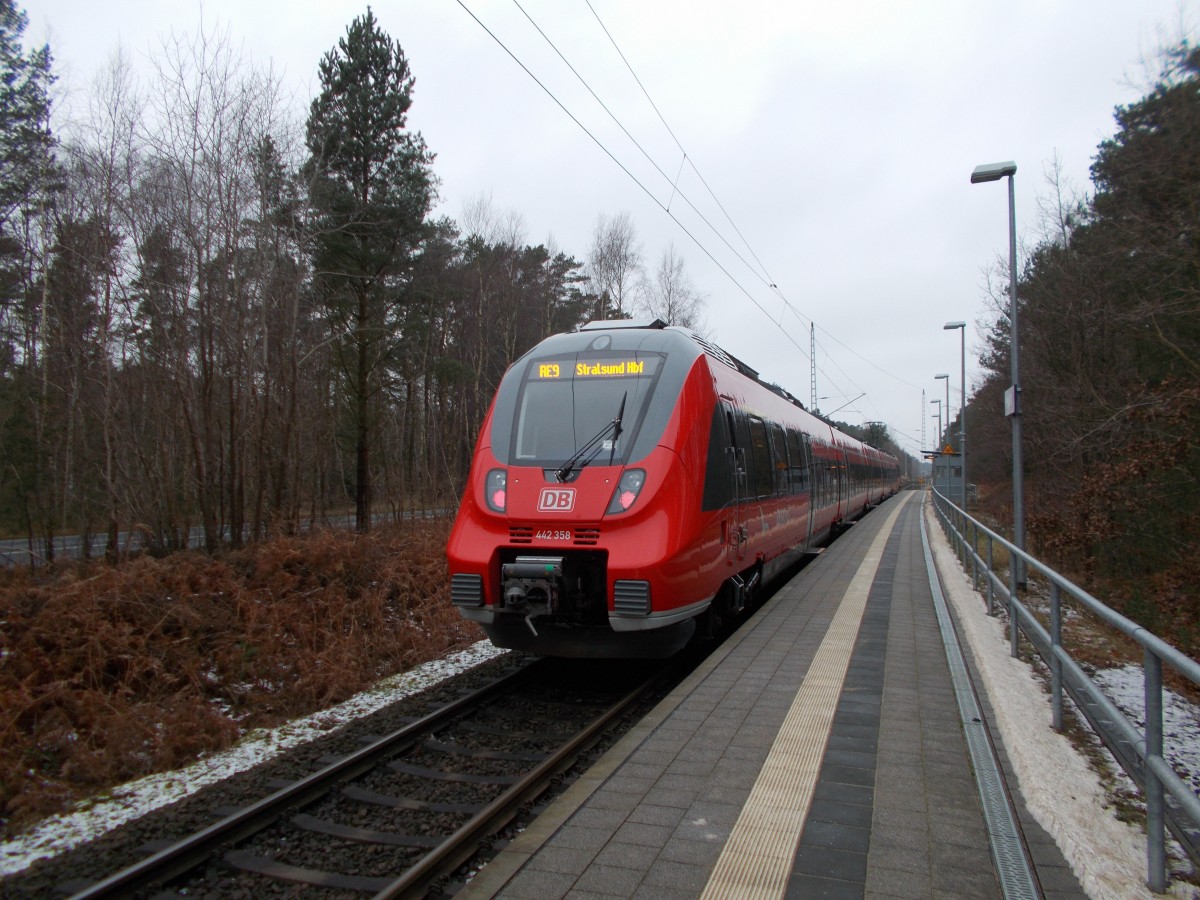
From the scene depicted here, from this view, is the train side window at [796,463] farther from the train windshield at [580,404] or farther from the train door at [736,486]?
the train windshield at [580,404]

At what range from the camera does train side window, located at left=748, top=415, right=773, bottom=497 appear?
879 centimetres

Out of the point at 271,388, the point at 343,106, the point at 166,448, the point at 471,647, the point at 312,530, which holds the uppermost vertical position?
the point at 343,106

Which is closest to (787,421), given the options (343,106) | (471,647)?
(471,647)

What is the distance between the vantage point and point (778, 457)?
10617 mm

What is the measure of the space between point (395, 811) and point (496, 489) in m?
2.78

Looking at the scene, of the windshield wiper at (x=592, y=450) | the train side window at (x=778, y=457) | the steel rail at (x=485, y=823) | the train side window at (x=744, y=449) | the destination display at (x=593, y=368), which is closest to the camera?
the steel rail at (x=485, y=823)

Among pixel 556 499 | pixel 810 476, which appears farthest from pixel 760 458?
pixel 810 476

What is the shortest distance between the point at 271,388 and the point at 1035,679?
13.6 m

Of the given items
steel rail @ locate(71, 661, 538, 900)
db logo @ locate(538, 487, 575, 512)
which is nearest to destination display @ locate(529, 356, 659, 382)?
db logo @ locate(538, 487, 575, 512)

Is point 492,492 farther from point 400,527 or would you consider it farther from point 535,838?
point 400,527

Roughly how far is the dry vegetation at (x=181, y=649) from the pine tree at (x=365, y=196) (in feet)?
26.2

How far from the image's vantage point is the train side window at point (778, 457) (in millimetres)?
10156

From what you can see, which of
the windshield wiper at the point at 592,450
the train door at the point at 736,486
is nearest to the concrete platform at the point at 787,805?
the train door at the point at 736,486

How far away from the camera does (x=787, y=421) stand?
1223cm
